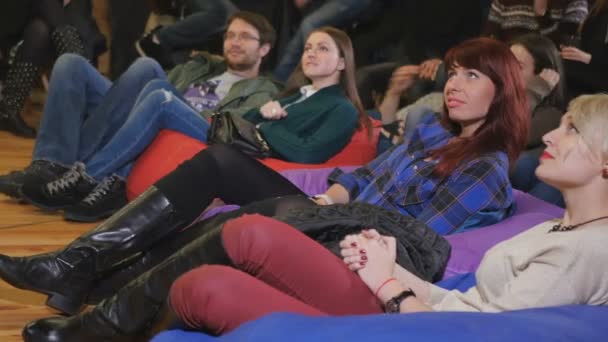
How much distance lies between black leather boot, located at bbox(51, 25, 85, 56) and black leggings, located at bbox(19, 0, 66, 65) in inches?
1.1

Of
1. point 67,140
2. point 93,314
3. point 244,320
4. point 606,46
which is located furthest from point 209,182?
point 606,46

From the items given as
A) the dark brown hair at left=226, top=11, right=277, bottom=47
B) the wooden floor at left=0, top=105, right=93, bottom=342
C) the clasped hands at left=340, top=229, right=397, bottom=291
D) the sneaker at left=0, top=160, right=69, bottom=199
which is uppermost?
the dark brown hair at left=226, top=11, right=277, bottom=47

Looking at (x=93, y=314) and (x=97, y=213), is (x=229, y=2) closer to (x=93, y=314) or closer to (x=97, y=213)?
(x=97, y=213)

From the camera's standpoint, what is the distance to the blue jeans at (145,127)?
12.0 ft

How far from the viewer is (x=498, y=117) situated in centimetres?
269

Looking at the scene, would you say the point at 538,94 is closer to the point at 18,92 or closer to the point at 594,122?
the point at 594,122

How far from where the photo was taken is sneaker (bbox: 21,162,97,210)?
3.70 metres

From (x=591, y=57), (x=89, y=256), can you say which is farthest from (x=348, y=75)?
(x=89, y=256)

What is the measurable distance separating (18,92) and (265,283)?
3.90 metres

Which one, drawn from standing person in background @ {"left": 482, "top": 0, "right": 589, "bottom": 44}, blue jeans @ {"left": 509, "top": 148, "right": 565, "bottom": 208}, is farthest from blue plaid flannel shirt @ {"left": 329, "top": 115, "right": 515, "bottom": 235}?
standing person in background @ {"left": 482, "top": 0, "right": 589, "bottom": 44}

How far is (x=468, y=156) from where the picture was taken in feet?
8.70

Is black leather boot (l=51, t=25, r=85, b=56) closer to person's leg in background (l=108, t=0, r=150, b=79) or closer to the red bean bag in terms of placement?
person's leg in background (l=108, t=0, r=150, b=79)

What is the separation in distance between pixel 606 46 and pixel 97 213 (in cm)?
203

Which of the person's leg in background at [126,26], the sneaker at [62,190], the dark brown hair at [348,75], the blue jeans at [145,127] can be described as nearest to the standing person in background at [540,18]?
the dark brown hair at [348,75]
